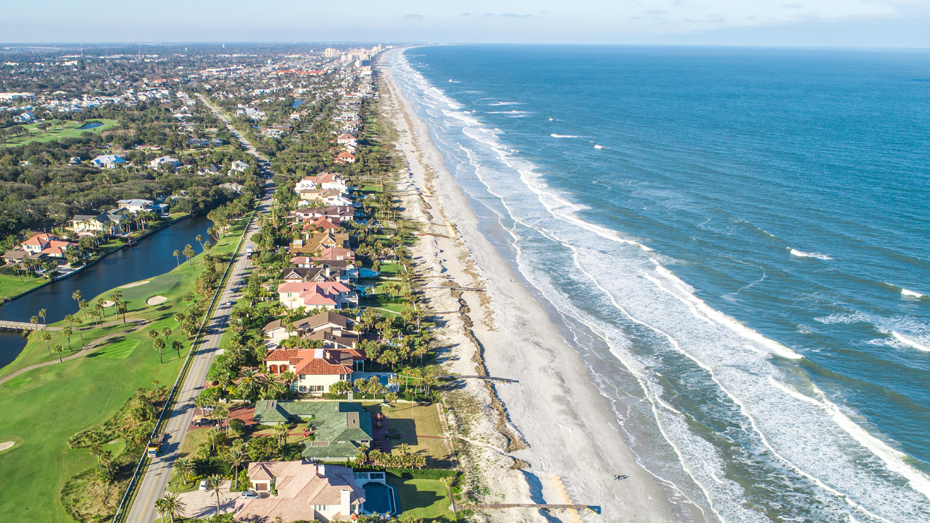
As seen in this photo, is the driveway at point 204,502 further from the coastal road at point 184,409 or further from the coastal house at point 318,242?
the coastal house at point 318,242

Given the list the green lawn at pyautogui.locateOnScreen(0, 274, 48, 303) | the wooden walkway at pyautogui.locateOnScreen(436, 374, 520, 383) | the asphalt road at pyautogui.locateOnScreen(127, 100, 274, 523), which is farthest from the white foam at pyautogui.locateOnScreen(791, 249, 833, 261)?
the green lawn at pyautogui.locateOnScreen(0, 274, 48, 303)

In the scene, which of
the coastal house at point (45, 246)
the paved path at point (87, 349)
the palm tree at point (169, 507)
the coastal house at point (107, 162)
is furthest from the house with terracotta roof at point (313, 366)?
the coastal house at point (107, 162)

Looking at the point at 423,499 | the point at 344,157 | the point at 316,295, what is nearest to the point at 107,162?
the point at 344,157

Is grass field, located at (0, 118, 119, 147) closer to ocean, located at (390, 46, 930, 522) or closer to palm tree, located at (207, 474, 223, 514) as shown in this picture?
ocean, located at (390, 46, 930, 522)

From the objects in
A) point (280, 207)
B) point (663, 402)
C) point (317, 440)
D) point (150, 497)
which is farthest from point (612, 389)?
point (280, 207)

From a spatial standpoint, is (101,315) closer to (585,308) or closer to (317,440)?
(317,440)

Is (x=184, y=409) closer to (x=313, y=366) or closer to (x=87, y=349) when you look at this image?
(x=313, y=366)
